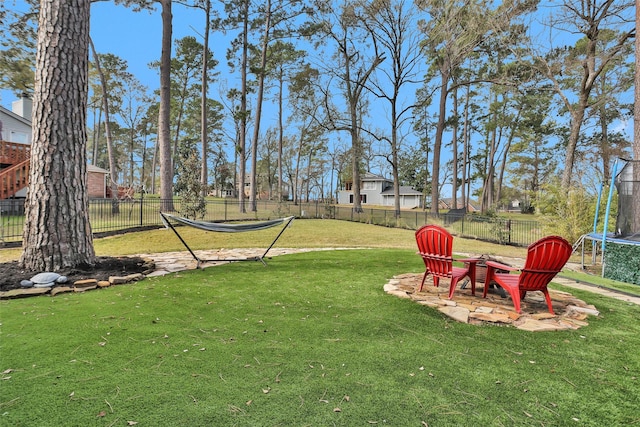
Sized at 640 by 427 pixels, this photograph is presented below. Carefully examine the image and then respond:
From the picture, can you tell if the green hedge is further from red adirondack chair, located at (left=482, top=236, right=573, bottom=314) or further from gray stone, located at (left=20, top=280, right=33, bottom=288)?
gray stone, located at (left=20, top=280, right=33, bottom=288)

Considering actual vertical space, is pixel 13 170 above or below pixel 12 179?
above

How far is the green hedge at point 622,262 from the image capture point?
5527 mm

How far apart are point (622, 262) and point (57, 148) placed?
9.23m

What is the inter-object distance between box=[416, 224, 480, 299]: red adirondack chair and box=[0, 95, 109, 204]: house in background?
7.51 meters

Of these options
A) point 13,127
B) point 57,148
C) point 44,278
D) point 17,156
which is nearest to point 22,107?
point 13,127

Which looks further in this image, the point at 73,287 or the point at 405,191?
the point at 405,191

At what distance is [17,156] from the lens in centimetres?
1438

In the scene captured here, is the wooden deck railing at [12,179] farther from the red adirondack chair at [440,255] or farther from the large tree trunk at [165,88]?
the red adirondack chair at [440,255]

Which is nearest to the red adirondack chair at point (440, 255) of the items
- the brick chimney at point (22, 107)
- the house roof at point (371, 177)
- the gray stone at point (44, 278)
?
the gray stone at point (44, 278)

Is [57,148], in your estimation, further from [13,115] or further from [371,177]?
[371,177]

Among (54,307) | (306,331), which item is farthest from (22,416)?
(54,307)

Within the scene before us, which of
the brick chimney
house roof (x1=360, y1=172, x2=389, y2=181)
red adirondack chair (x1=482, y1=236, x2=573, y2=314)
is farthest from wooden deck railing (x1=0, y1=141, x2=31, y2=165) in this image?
house roof (x1=360, y1=172, x2=389, y2=181)

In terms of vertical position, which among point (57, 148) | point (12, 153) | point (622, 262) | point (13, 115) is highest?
point (13, 115)

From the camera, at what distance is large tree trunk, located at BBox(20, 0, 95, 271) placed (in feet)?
15.2
